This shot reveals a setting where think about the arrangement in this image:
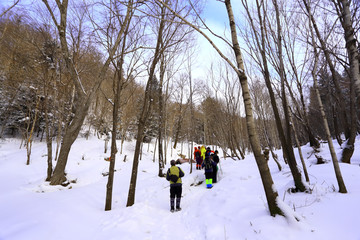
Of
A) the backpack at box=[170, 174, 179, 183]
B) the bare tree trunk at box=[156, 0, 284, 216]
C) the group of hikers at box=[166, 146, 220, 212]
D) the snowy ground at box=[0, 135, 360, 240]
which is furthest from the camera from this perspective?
the backpack at box=[170, 174, 179, 183]

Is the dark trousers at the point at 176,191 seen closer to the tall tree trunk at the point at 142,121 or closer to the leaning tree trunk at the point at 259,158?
the tall tree trunk at the point at 142,121

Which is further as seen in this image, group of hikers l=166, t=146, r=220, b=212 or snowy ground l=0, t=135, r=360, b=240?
group of hikers l=166, t=146, r=220, b=212

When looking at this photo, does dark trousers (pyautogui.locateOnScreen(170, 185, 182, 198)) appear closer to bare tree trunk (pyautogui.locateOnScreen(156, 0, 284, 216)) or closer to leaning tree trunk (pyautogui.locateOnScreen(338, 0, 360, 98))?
bare tree trunk (pyautogui.locateOnScreen(156, 0, 284, 216))

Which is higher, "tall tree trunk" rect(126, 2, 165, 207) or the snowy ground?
"tall tree trunk" rect(126, 2, 165, 207)

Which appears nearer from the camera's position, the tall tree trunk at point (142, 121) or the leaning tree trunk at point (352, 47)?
the leaning tree trunk at point (352, 47)

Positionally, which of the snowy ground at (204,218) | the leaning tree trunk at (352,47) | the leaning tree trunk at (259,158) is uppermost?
the leaning tree trunk at (352,47)

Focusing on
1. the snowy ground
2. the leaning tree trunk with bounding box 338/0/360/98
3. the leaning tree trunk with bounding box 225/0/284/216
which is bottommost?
the snowy ground

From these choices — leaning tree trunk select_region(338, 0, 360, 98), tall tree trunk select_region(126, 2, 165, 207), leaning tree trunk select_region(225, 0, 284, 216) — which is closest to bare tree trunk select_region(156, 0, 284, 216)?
leaning tree trunk select_region(225, 0, 284, 216)

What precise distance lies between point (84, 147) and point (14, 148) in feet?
22.7

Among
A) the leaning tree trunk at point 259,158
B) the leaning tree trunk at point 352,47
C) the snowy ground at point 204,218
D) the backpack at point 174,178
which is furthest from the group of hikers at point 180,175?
the leaning tree trunk at point 352,47

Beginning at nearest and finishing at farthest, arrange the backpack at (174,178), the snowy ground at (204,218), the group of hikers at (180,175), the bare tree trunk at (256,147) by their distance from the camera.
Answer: the snowy ground at (204,218)
the bare tree trunk at (256,147)
the group of hikers at (180,175)
the backpack at (174,178)

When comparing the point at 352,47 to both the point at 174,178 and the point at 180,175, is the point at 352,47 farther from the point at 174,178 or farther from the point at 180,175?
the point at 174,178

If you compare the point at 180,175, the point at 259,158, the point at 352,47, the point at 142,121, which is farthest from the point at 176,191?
the point at 352,47

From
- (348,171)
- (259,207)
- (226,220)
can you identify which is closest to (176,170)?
(226,220)
